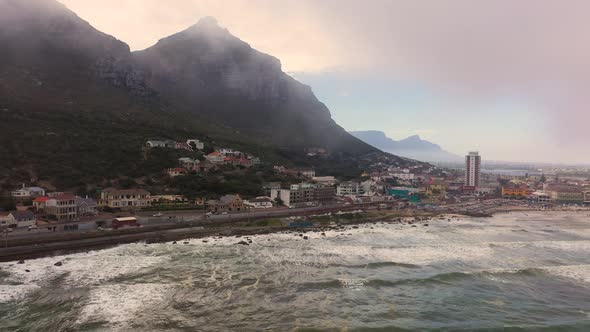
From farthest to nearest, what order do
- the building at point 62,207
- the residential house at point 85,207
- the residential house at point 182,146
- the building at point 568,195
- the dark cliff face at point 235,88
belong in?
the dark cliff face at point 235,88
the building at point 568,195
the residential house at point 182,146
the residential house at point 85,207
the building at point 62,207

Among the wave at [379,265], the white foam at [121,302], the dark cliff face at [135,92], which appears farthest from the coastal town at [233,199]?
the wave at [379,265]

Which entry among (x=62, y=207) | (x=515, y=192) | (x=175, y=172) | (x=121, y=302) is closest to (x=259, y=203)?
(x=175, y=172)

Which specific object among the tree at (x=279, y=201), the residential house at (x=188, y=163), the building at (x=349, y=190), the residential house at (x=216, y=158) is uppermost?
the residential house at (x=216, y=158)

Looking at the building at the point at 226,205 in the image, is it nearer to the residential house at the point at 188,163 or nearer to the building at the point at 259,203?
the building at the point at 259,203

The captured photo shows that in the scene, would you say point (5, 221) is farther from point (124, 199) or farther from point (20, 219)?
point (124, 199)

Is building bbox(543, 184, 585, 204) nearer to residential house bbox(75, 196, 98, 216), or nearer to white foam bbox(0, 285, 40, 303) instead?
residential house bbox(75, 196, 98, 216)

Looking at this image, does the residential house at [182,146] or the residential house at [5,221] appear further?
the residential house at [182,146]

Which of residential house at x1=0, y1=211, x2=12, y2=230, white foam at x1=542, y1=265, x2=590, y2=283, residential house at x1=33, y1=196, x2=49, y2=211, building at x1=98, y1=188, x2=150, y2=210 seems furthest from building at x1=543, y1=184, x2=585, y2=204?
residential house at x1=0, y1=211, x2=12, y2=230

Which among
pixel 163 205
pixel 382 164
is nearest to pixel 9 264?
pixel 163 205
